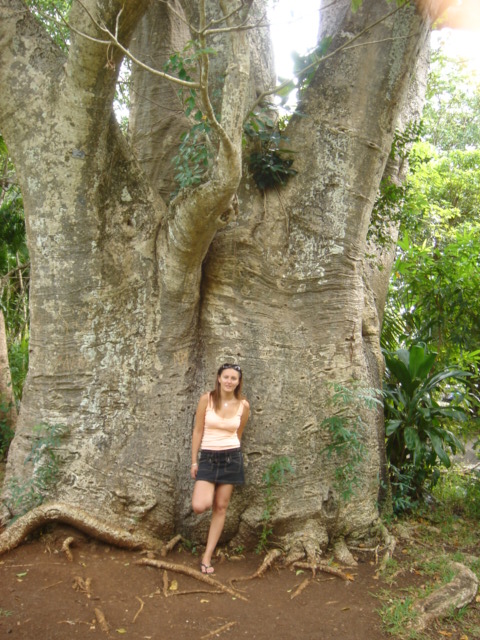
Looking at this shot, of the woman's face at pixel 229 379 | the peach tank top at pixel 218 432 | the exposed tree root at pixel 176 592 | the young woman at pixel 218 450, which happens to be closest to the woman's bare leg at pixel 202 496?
the young woman at pixel 218 450

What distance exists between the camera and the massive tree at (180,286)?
4.32 m

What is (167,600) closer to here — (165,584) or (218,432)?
(165,584)

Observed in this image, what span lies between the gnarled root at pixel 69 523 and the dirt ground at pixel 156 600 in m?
0.08

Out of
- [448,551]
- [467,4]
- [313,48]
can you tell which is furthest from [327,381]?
[467,4]

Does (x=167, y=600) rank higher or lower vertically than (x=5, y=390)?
lower

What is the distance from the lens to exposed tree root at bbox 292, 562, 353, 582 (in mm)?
4098

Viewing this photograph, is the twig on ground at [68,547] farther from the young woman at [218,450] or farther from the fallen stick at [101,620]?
the young woman at [218,450]

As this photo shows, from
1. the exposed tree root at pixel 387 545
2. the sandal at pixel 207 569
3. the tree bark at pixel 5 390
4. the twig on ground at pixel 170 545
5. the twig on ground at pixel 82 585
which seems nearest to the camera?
the twig on ground at pixel 82 585

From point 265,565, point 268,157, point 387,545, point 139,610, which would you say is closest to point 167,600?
point 139,610

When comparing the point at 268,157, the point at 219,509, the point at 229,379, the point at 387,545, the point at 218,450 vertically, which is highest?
the point at 268,157

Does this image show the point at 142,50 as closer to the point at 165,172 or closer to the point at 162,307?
the point at 165,172

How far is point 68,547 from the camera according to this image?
4043mm

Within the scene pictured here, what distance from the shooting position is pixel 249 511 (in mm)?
4441

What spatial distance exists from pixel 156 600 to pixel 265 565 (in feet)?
2.77
